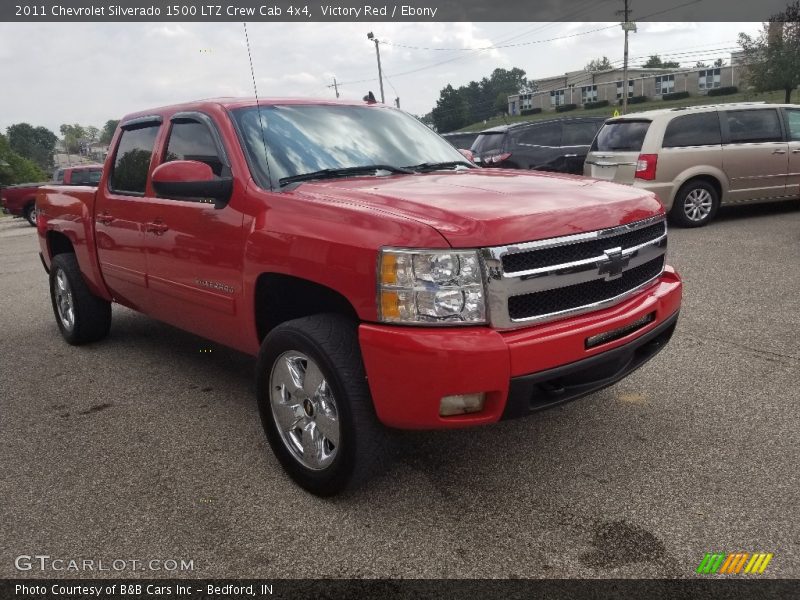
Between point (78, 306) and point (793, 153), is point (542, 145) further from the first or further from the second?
point (78, 306)

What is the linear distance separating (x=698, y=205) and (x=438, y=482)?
8173mm

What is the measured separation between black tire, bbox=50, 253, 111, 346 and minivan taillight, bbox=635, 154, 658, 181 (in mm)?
7227

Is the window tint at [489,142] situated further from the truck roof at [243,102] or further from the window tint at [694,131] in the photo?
the truck roof at [243,102]

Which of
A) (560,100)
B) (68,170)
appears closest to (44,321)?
(68,170)

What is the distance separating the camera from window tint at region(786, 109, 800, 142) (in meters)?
9.94

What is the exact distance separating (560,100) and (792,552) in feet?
328

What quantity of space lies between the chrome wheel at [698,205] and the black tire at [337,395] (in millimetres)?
8270

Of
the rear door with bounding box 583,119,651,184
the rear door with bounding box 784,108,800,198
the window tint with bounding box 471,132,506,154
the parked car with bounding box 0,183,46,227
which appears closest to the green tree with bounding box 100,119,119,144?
the rear door with bounding box 583,119,651,184

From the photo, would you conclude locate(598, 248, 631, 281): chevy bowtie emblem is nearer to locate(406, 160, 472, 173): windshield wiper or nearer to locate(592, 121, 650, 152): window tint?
locate(406, 160, 472, 173): windshield wiper

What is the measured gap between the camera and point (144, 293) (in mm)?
4395

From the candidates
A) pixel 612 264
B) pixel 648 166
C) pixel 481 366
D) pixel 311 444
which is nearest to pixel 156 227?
pixel 311 444

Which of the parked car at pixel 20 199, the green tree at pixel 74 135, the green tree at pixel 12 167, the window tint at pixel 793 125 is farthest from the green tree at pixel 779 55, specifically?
the green tree at pixel 12 167

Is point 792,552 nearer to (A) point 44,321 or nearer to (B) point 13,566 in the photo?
(B) point 13,566

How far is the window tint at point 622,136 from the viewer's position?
9.63 metres
